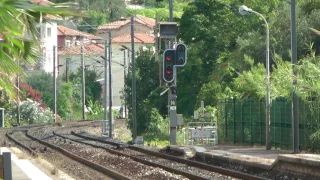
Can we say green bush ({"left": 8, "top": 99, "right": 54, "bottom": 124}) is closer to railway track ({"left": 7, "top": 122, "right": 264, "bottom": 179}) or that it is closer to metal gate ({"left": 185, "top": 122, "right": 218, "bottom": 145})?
railway track ({"left": 7, "top": 122, "right": 264, "bottom": 179})

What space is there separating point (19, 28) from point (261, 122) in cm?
2846

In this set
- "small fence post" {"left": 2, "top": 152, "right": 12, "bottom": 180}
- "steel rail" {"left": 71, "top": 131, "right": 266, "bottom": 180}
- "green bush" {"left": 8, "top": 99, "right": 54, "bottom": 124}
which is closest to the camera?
"small fence post" {"left": 2, "top": 152, "right": 12, "bottom": 180}

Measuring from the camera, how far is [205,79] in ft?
209

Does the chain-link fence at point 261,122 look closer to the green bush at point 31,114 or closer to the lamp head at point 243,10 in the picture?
the lamp head at point 243,10

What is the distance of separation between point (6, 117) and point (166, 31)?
49.2 m

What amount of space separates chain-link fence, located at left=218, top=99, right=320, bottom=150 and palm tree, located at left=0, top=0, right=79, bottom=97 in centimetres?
1855

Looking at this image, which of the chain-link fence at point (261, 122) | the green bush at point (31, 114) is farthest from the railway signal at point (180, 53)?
the green bush at point (31, 114)

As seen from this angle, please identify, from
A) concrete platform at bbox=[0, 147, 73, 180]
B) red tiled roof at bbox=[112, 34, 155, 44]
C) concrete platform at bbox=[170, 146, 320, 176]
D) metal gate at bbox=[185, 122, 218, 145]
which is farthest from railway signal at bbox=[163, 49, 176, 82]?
red tiled roof at bbox=[112, 34, 155, 44]

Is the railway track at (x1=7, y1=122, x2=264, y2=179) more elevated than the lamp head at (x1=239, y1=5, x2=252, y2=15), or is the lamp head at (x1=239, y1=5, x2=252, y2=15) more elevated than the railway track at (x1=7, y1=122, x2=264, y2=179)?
the lamp head at (x1=239, y1=5, x2=252, y2=15)

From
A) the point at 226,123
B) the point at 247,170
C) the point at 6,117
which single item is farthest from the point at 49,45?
the point at 247,170

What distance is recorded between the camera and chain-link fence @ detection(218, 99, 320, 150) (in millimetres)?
31562

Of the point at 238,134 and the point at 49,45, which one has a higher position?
the point at 49,45

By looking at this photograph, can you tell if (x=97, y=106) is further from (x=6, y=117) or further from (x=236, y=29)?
(x=236, y=29)

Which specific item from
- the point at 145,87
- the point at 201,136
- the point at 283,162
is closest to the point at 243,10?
the point at 201,136
